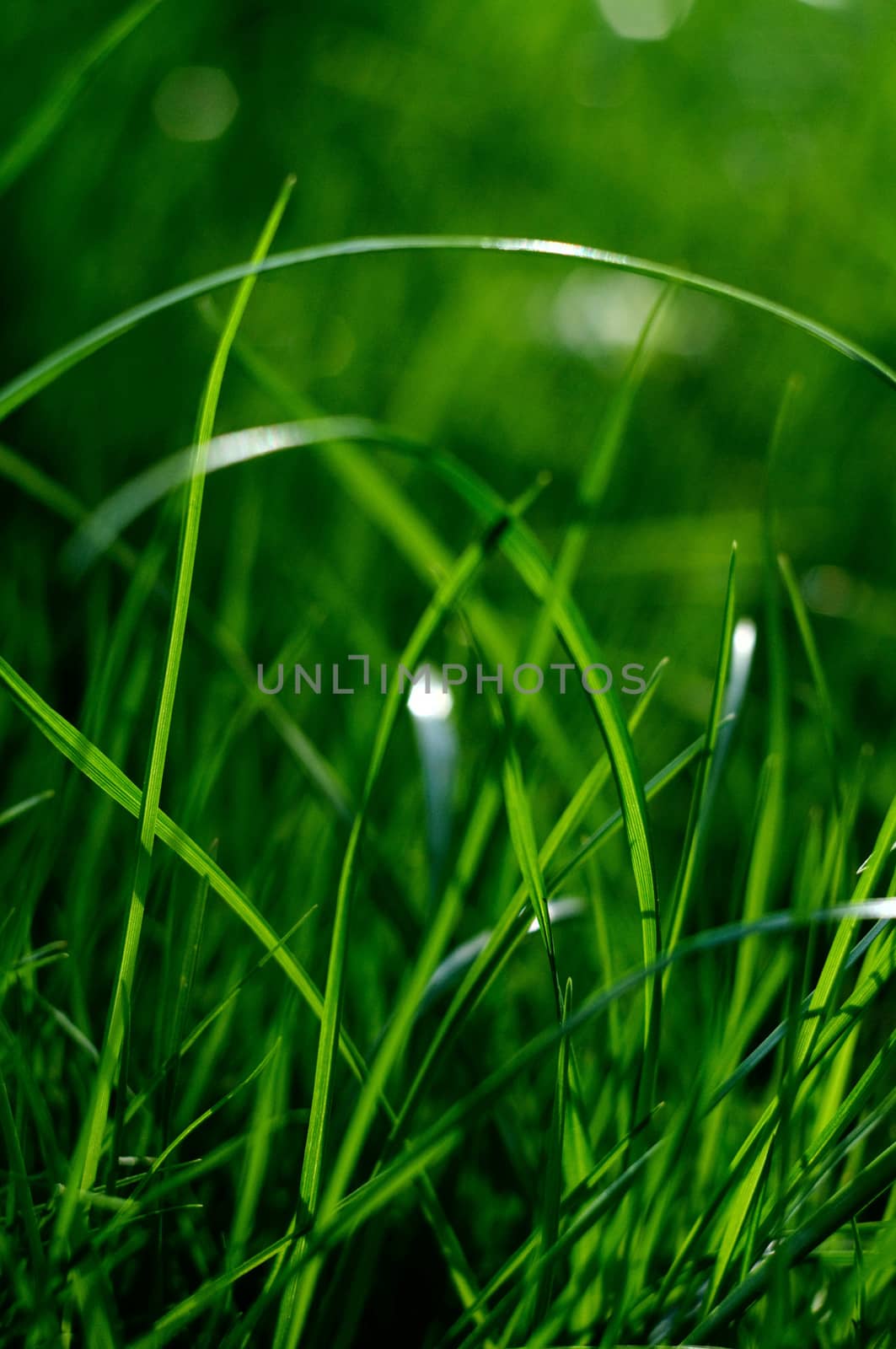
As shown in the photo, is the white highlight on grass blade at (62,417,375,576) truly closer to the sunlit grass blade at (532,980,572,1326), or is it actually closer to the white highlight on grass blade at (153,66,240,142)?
the sunlit grass blade at (532,980,572,1326)

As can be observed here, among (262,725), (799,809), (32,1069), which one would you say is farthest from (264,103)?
(32,1069)

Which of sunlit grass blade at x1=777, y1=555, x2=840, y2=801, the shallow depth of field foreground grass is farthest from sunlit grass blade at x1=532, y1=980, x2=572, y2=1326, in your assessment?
sunlit grass blade at x1=777, y1=555, x2=840, y2=801

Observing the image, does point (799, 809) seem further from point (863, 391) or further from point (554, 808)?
point (863, 391)

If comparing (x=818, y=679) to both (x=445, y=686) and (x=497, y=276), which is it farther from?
(x=497, y=276)

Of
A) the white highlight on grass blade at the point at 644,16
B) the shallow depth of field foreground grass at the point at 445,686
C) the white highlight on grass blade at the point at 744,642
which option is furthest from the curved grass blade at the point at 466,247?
the white highlight on grass blade at the point at 644,16

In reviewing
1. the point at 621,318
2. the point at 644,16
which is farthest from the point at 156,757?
the point at 644,16

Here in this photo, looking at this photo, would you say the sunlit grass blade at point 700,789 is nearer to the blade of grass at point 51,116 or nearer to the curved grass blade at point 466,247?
the curved grass blade at point 466,247
